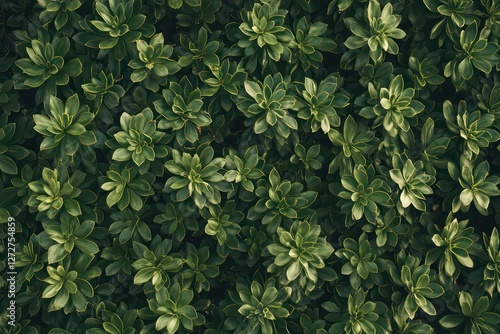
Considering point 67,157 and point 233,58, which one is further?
point 233,58

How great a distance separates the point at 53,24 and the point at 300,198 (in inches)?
55.7

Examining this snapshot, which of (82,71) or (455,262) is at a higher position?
(82,71)

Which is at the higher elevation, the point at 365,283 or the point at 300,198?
the point at 300,198

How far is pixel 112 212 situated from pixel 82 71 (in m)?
0.67

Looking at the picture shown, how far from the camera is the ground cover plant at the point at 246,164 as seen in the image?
124 inches

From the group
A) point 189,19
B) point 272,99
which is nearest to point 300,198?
point 272,99

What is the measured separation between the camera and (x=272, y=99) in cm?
313

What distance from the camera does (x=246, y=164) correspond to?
319cm

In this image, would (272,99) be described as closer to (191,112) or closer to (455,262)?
(191,112)

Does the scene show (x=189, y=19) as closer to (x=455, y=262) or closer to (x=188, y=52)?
(x=188, y=52)

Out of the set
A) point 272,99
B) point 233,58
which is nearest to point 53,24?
point 233,58

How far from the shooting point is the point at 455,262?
3.31 metres

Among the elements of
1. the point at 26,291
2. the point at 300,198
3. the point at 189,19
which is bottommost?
the point at 26,291

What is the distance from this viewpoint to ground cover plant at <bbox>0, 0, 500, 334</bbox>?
316 cm
